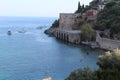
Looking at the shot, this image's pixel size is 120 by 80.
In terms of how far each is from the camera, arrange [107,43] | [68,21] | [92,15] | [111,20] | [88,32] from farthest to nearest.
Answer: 1. [68,21]
2. [92,15]
3. [88,32]
4. [111,20]
5. [107,43]

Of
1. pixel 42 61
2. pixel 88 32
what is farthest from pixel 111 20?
pixel 42 61

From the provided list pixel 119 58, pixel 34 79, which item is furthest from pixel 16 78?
pixel 119 58

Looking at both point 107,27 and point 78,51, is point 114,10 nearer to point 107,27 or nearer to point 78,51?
point 107,27

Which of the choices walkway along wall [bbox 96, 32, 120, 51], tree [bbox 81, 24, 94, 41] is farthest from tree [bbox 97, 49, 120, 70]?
tree [bbox 81, 24, 94, 41]

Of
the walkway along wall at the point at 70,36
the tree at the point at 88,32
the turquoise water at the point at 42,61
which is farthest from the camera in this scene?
the walkway along wall at the point at 70,36

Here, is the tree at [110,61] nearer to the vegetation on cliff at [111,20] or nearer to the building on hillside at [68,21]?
the vegetation on cliff at [111,20]

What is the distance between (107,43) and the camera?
58.2 m

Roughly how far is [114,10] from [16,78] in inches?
1469

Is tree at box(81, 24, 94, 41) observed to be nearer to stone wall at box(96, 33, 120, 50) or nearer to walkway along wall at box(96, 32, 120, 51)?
walkway along wall at box(96, 32, 120, 51)

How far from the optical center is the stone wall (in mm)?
55688

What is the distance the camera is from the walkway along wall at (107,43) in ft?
183

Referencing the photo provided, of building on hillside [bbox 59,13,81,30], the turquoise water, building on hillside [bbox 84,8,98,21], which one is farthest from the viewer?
building on hillside [bbox 59,13,81,30]

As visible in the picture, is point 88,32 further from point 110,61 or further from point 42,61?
point 110,61

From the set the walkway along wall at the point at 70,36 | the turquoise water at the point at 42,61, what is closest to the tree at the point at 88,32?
the walkway along wall at the point at 70,36
